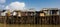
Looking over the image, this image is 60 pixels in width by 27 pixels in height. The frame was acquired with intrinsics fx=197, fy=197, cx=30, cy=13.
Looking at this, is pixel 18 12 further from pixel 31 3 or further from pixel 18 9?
pixel 31 3

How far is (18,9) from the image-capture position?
4484mm

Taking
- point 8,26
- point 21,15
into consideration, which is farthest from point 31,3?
point 8,26

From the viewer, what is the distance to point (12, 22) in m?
4.44

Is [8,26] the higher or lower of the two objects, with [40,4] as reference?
lower

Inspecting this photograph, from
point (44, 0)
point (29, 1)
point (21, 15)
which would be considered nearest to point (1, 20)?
point (21, 15)

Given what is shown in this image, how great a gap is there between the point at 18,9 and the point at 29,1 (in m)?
0.31

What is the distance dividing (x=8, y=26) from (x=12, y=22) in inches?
5.4

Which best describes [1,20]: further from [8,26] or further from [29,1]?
[29,1]

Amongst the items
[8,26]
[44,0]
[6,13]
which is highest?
[44,0]

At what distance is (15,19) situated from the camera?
14.6 ft

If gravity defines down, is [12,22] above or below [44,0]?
below

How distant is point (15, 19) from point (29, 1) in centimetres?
52

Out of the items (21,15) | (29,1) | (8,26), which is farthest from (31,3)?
(8,26)

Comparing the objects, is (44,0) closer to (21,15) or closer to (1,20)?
(21,15)
